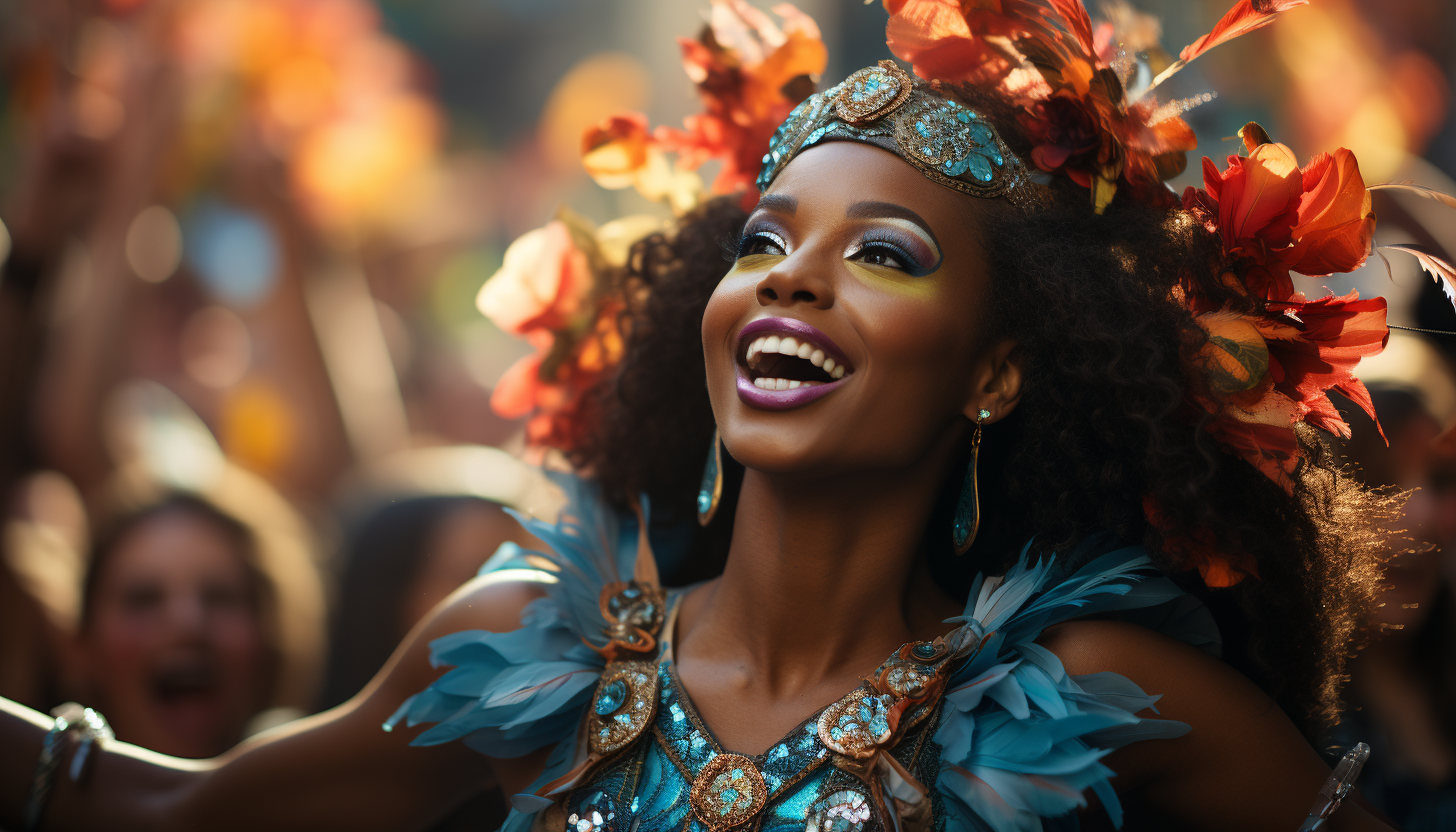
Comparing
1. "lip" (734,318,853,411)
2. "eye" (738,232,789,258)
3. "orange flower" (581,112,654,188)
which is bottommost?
"lip" (734,318,853,411)

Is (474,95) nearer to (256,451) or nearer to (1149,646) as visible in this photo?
(256,451)

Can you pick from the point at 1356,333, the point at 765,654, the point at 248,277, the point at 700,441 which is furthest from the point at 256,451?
the point at 1356,333

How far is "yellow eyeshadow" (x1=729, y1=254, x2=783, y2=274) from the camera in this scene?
192 cm

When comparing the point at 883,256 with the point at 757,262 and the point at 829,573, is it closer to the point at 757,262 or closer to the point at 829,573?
the point at 757,262

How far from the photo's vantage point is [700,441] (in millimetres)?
2385

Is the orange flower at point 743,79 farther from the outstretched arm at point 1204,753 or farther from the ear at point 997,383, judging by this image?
the outstretched arm at point 1204,753

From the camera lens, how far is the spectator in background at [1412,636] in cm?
302

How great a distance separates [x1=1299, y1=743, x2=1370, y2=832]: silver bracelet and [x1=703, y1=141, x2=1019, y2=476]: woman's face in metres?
0.77

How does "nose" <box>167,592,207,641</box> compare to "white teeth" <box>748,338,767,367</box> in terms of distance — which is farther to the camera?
"nose" <box>167,592,207,641</box>

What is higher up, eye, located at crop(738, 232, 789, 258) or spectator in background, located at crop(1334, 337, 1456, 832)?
eye, located at crop(738, 232, 789, 258)

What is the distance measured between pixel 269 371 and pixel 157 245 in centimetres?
80

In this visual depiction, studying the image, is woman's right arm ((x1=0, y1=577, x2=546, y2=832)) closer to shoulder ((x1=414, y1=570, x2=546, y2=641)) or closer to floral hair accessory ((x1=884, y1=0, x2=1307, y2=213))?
shoulder ((x1=414, y1=570, x2=546, y2=641))

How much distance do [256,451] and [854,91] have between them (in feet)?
12.5

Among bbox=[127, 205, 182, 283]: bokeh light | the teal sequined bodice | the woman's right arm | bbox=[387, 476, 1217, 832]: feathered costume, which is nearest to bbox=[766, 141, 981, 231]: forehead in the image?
bbox=[387, 476, 1217, 832]: feathered costume
